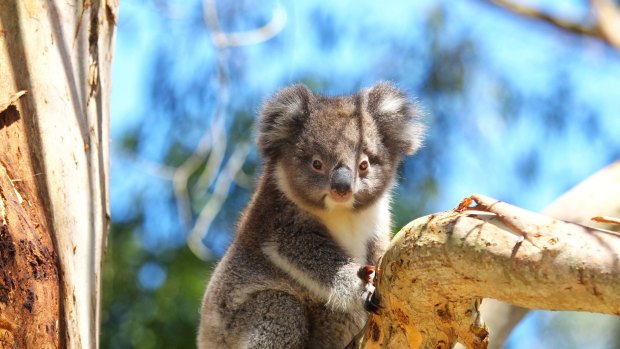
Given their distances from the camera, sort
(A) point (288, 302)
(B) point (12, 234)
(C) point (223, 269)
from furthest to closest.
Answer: (C) point (223, 269)
(A) point (288, 302)
(B) point (12, 234)

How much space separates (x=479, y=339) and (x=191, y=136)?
25.0 ft

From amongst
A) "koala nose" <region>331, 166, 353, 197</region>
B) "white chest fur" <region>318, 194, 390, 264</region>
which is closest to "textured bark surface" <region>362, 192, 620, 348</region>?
"koala nose" <region>331, 166, 353, 197</region>

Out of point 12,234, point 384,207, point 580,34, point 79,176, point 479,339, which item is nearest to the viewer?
point 479,339

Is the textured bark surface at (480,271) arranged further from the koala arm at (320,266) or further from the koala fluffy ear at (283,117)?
the koala fluffy ear at (283,117)

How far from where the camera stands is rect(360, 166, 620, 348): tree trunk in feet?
7.18

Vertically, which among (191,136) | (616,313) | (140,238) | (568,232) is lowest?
(140,238)

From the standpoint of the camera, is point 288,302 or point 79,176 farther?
point 288,302

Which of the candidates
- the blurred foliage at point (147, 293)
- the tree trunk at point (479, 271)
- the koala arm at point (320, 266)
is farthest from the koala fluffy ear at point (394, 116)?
the blurred foliage at point (147, 293)

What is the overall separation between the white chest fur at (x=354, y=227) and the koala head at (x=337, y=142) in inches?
2.4

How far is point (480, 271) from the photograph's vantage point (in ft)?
7.91

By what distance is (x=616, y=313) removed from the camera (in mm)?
2174

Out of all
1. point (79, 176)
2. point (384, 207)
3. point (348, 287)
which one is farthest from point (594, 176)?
point (79, 176)

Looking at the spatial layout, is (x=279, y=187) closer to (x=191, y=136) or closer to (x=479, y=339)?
(x=479, y=339)

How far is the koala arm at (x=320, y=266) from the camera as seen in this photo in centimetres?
365
